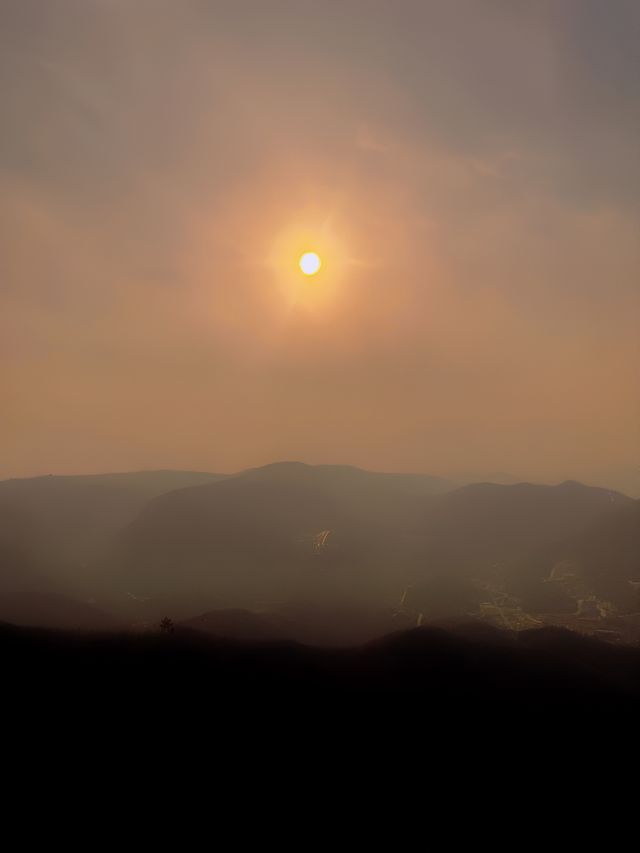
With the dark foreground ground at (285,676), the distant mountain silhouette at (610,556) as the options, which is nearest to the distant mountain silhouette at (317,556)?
the distant mountain silhouette at (610,556)

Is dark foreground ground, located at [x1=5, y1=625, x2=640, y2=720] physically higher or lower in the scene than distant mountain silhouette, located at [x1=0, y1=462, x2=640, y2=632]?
lower

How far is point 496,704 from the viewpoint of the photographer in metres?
43.4

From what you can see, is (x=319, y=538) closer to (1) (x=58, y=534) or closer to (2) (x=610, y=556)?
(2) (x=610, y=556)

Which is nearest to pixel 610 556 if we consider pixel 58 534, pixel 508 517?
pixel 508 517

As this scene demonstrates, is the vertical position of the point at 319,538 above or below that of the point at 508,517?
below

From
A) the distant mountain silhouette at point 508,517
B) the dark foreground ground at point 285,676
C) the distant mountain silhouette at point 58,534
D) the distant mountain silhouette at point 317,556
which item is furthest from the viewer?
the distant mountain silhouette at point 508,517

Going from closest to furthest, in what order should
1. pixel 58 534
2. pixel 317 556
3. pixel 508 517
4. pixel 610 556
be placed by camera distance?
1. pixel 610 556
2. pixel 317 556
3. pixel 508 517
4. pixel 58 534

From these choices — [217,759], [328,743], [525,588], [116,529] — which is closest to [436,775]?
[328,743]

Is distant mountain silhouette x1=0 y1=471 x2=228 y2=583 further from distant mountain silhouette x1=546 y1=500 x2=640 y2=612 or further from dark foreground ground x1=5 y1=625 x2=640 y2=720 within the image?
distant mountain silhouette x1=546 y1=500 x2=640 y2=612

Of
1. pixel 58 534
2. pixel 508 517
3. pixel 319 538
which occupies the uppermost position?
pixel 508 517

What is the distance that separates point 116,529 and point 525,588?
146 meters

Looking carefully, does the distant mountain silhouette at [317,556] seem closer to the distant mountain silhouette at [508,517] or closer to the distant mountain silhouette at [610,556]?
the distant mountain silhouette at [610,556]

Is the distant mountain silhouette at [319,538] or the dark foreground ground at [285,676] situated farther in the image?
the distant mountain silhouette at [319,538]

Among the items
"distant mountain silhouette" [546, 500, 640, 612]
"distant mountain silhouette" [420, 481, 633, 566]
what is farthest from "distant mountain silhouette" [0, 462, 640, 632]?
"distant mountain silhouette" [420, 481, 633, 566]
